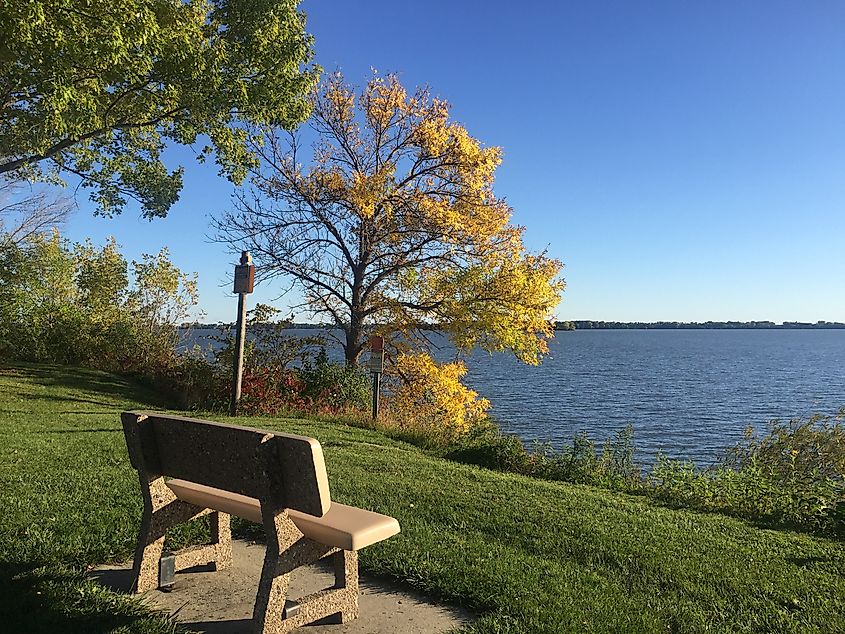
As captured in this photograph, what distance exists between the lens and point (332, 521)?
10.2 feet

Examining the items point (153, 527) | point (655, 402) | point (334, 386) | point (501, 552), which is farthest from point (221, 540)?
point (655, 402)

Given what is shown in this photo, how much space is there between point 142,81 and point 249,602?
928cm

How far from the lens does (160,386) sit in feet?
50.0

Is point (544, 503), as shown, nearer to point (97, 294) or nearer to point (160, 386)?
point (160, 386)

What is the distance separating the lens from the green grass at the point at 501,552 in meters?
3.45

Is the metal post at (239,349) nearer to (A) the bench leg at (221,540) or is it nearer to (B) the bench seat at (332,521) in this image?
(A) the bench leg at (221,540)

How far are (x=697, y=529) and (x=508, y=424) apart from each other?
15266mm

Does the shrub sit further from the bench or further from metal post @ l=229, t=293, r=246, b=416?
the bench

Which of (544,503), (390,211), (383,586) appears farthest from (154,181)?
(383,586)

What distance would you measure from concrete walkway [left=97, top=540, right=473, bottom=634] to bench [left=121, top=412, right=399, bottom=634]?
10 cm

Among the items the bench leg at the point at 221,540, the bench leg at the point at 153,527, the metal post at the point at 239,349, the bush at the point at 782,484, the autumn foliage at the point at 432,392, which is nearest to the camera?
the bench leg at the point at 153,527

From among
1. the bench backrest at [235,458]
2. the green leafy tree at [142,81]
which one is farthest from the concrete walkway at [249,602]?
the green leafy tree at [142,81]

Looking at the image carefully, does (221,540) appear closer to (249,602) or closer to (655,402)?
(249,602)

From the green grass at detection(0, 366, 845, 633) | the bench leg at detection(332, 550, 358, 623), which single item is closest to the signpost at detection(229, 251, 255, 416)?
the green grass at detection(0, 366, 845, 633)
